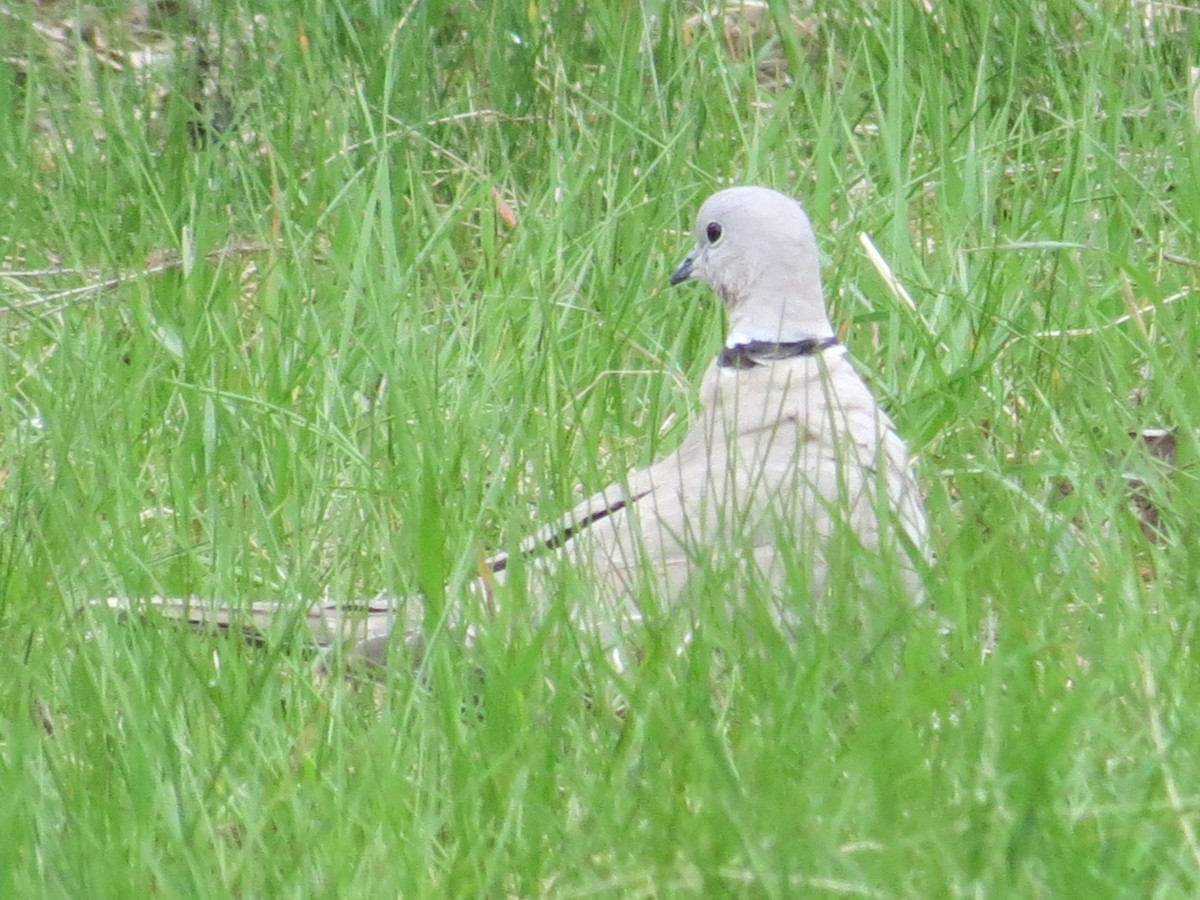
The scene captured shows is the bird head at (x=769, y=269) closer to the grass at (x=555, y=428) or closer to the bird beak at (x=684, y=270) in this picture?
the bird beak at (x=684, y=270)

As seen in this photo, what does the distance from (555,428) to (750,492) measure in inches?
30.2

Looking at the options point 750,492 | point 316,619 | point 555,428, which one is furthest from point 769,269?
point 316,619

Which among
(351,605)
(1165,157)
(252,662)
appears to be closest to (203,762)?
(252,662)

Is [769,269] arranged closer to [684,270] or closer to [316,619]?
[684,270]

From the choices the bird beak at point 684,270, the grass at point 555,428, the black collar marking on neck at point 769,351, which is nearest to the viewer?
the grass at point 555,428

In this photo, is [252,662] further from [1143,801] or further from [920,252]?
[920,252]

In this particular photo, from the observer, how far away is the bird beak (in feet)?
13.1

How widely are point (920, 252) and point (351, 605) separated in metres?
1.89

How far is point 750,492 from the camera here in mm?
2896

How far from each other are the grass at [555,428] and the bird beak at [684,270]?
127mm

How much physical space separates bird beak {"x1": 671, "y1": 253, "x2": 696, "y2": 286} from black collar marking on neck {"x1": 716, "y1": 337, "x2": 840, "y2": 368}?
0.89 ft

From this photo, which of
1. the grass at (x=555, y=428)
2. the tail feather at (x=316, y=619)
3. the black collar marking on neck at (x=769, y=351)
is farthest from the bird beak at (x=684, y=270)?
the tail feather at (x=316, y=619)

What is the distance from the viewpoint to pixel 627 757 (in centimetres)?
240

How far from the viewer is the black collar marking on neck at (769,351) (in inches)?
147
